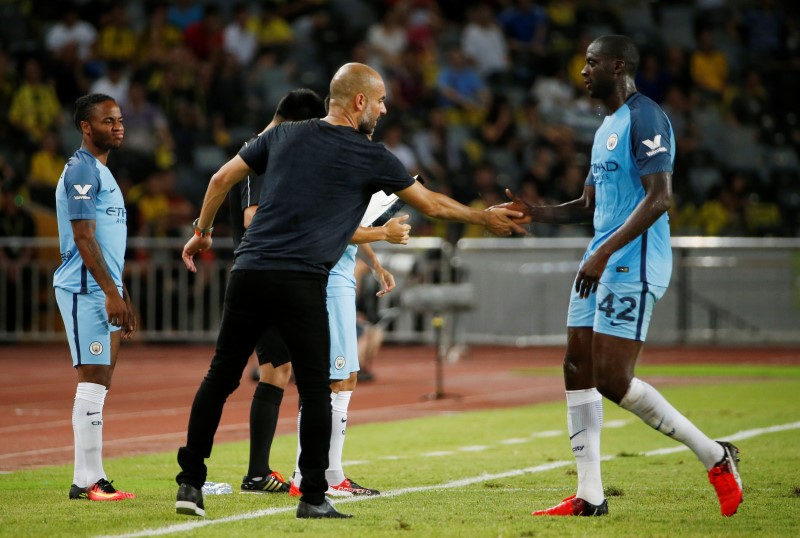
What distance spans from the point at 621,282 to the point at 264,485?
2.60m

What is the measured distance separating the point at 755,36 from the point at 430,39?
695cm

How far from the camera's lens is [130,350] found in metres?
20.9

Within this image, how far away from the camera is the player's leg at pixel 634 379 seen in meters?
6.72

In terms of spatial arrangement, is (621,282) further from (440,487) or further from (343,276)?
(440,487)

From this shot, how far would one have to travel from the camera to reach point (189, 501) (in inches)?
260

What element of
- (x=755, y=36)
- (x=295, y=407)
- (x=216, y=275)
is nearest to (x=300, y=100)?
(x=295, y=407)

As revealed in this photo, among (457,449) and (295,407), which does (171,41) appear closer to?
(295,407)

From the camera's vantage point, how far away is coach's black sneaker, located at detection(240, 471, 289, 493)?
788cm

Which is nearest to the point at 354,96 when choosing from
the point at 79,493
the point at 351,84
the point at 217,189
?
the point at 351,84

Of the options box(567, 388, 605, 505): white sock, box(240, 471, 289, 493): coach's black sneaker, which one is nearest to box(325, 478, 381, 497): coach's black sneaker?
box(240, 471, 289, 493): coach's black sneaker

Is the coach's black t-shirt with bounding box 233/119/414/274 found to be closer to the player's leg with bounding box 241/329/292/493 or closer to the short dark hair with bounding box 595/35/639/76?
the short dark hair with bounding box 595/35/639/76

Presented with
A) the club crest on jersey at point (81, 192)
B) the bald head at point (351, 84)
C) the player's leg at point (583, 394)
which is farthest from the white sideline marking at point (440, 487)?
the bald head at point (351, 84)

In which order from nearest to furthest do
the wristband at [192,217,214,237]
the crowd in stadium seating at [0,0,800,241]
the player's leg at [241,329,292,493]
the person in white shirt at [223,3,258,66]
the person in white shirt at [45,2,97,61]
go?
1. the wristband at [192,217,214,237]
2. the player's leg at [241,329,292,493]
3. the crowd in stadium seating at [0,0,800,241]
4. the person in white shirt at [45,2,97,61]
5. the person in white shirt at [223,3,258,66]

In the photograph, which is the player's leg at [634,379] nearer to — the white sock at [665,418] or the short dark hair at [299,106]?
the white sock at [665,418]
